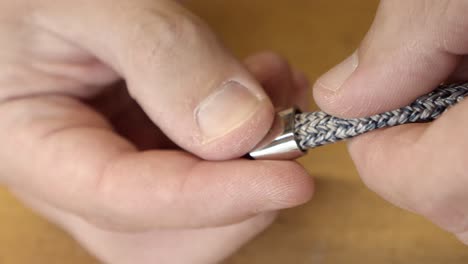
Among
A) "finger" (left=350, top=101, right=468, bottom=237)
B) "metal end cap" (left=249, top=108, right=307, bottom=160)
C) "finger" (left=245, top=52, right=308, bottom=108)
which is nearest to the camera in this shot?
"finger" (left=350, top=101, right=468, bottom=237)

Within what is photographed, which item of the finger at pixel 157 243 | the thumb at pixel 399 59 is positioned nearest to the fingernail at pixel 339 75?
the thumb at pixel 399 59

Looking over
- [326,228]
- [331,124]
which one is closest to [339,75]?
[331,124]

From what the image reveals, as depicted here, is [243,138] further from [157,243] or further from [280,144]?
[157,243]

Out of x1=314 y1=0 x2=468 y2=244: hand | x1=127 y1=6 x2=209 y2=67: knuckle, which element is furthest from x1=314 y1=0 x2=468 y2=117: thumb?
x1=127 y1=6 x2=209 y2=67: knuckle

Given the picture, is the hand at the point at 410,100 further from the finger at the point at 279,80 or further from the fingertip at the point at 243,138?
the finger at the point at 279,80

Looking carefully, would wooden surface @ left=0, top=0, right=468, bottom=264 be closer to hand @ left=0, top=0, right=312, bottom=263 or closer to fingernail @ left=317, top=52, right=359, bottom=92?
hand @ left=0, top=0, right=312, bottom=263

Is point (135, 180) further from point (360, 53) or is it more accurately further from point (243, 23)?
point (243, 23)

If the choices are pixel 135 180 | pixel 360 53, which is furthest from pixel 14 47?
pixel 360 53
